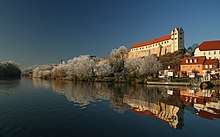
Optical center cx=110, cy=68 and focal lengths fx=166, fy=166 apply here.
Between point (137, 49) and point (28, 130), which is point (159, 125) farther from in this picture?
point (137, 49)

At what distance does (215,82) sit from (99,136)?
45.2 meters

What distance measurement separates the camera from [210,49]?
65.2m

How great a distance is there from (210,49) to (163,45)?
3396cm

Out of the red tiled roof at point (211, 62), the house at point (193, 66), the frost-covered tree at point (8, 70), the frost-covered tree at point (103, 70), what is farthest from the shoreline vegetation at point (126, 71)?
the frost-covered tree at point (8, 70)

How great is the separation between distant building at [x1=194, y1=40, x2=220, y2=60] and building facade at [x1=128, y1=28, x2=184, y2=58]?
21668mm

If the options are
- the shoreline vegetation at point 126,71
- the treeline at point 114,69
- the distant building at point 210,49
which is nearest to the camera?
the shoreline vegetation at point 126,71

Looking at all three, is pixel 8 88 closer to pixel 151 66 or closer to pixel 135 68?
pixel 135 68

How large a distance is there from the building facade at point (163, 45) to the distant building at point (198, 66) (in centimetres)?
3459

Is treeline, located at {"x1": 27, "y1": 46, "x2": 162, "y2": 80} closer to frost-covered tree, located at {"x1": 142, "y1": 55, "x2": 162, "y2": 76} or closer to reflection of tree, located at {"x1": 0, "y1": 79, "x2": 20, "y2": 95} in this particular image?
frost-covered tree, located at {"x1": 142, "y1": 55, "x2": 162, "y2": 76}

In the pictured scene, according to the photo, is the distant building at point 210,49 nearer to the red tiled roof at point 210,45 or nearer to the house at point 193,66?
the red tiled roof at point 210,45

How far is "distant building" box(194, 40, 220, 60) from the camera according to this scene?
6425 centimetres

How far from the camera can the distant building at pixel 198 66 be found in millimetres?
51219

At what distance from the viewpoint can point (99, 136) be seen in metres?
9.70

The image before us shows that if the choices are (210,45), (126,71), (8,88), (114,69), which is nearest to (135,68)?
Result: (126,71)
